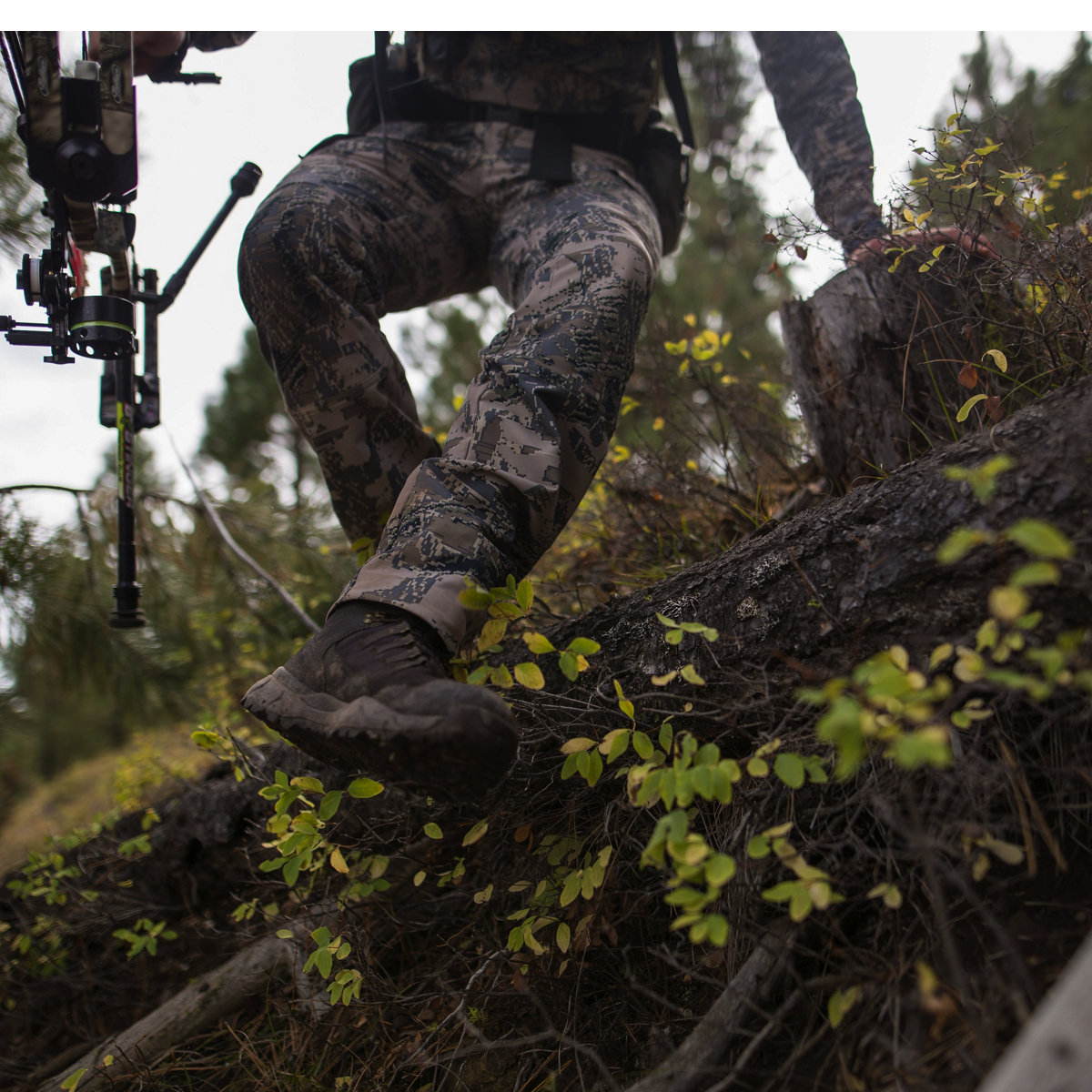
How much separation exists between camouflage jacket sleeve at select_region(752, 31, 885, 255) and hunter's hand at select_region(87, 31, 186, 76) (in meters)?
1.44

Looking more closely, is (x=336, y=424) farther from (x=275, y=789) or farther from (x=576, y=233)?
(x=275, y=789)

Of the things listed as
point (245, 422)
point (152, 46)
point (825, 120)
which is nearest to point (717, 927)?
point (825, 120)

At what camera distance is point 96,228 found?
1.90m

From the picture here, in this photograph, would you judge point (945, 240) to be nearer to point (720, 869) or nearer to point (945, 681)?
point (945, 681)

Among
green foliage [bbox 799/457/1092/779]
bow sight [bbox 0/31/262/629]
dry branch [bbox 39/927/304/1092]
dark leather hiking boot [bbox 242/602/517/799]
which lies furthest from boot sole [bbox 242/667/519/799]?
bow sight [bbox 0/31/262/629]

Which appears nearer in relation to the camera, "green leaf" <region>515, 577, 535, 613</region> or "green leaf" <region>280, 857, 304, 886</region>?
"green leaf" <region>515, 577, 535, 613</region>

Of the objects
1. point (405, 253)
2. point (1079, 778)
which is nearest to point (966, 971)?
point (1079, 778)

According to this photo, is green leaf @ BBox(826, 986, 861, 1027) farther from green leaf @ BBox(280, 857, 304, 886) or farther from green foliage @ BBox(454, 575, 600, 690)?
green leaf @ BBox(280, 857, 304, 886)

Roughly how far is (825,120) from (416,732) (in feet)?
6.09

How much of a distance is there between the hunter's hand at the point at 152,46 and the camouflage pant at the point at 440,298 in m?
0.48

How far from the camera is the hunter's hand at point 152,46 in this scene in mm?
1924

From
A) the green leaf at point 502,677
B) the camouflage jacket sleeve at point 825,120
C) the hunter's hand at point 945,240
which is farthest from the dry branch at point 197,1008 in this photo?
the camouflage jacket sleeve at point 825,120

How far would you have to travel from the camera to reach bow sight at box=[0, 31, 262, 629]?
5.50 ft

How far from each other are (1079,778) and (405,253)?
162 centimetres
